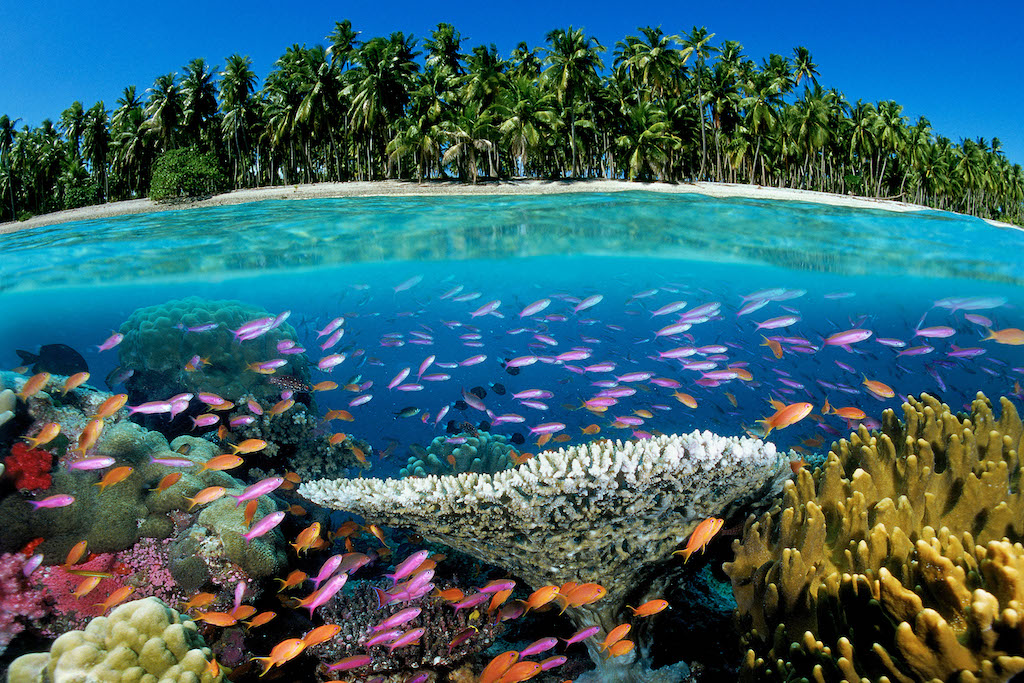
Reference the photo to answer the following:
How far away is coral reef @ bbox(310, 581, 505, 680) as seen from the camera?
4.80m

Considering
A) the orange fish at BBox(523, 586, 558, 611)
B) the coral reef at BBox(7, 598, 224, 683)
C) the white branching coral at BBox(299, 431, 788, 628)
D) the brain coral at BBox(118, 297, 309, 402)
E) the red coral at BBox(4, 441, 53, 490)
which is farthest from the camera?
the brain coral at BBox(118, 297, 309, 402)

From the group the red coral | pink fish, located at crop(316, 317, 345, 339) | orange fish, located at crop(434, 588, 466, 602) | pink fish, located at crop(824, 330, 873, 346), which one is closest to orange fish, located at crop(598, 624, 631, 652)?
orange fish, located at crop(434, 588, 466, 602)

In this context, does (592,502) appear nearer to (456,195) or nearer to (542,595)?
(542,595)

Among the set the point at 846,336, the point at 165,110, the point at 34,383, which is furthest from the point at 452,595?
the point at 165,110

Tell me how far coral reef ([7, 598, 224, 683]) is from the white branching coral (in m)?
1.33

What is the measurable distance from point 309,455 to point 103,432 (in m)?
3.14

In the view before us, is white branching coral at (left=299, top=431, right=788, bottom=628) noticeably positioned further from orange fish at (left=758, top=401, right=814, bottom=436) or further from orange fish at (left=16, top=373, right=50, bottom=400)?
orange fish at (left=16, top=373, right=50, bottom=400)

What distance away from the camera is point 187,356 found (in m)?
9.21

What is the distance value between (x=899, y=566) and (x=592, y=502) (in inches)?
72.9

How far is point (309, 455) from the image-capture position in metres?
8.80

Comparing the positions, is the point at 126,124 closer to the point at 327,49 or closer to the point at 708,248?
the point at 327,49

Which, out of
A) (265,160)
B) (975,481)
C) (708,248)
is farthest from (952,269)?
(265,160)

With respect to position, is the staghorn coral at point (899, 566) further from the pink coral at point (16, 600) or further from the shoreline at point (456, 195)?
the shoreline at point (456, 195)

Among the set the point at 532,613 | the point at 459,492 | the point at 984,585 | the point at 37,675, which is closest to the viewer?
the point at 984,585
